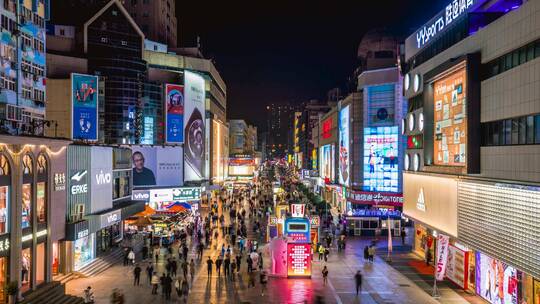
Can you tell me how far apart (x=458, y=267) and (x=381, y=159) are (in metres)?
Result: 28.0

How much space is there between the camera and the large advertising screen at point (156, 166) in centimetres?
6719

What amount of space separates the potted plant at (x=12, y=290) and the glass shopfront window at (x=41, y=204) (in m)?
5.38

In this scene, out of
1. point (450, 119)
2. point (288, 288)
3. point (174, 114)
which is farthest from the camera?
point (174, 114)

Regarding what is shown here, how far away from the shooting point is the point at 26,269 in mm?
25938

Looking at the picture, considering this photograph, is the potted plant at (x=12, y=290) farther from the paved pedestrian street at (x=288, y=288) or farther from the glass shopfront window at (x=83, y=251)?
the glass shopfront window at (x=83, y=251)

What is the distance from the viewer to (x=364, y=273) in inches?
1389

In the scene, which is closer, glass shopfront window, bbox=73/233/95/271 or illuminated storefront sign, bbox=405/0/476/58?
illuminated storefront sign, bbox=405/0/476/58

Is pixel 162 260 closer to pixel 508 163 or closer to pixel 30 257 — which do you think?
pixel 30 257

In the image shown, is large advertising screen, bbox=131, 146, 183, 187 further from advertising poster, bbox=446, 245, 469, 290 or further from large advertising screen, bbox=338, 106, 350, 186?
advertising poster, bbox=446, 245, 469, 290

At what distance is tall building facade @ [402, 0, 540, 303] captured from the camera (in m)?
21.7

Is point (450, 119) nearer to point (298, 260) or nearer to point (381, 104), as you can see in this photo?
point (298, 260)

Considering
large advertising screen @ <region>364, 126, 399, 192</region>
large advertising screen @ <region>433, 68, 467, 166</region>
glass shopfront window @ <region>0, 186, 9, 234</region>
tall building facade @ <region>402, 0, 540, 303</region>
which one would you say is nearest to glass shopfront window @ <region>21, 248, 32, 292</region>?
glass shopfront window @ <region>0, 186, 9, 234</region>

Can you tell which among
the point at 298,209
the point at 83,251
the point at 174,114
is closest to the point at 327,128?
the point at 174,114

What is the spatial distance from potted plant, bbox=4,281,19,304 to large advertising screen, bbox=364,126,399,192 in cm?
4201
